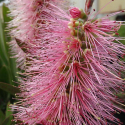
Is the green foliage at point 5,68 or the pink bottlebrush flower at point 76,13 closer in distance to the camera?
the pink bottlebrush flower at point 76,13

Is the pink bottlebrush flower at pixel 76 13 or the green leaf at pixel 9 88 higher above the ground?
the pink bottlebrush flower at pixel 76 13

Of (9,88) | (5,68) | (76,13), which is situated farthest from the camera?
(5,68)

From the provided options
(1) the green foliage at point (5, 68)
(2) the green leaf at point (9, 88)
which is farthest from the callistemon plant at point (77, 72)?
(1) the green foliage at point (5, 68)

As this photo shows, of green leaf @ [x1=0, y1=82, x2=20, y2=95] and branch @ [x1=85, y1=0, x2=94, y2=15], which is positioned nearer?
branch @ [x1=85, y1=0, x2=94, y2=15]

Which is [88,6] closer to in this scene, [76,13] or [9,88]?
[76,13]

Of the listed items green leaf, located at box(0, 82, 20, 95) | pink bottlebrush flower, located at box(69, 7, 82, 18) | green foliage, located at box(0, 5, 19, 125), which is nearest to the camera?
pink bottlebrush flower, located at box(69, 7, 82, 18)

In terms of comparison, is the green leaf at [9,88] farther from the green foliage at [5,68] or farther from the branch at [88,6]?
the branch at [88,6]

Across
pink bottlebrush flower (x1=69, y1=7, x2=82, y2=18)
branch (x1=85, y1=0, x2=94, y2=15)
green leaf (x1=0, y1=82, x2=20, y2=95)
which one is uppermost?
branch (x1=85, y1=0, x2=94, y2=15)

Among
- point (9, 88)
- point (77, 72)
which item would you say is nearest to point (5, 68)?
point (9, 88)

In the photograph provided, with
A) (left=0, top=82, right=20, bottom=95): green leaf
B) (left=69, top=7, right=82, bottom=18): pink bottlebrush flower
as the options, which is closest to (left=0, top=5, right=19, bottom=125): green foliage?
(left=0, top=82, right=20, bottom=95): green leaf

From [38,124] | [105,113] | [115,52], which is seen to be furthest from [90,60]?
[38,124]

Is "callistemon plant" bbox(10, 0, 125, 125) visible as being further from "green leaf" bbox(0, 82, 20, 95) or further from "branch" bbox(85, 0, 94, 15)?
"green leaf" bbox(0, 82, 20, 95)
